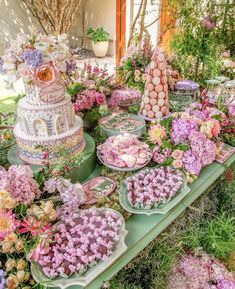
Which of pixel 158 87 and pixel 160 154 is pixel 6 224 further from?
pixel 158 87

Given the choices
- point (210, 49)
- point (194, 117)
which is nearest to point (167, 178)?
point (194, 117)

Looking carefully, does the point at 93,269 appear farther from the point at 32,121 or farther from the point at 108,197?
the point at 32,121

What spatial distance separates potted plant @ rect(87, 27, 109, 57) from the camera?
17.4 ft

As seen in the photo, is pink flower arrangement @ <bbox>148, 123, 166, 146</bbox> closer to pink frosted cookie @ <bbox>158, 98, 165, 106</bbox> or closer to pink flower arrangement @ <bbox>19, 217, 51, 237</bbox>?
pink frosted cookie @ <bbox>158, 98, 165, 106</bbox>

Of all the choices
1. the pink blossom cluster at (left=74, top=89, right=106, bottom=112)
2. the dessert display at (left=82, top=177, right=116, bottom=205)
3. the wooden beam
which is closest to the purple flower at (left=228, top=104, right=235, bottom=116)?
the pink blossom cluster at (left=74, top=89, right=106, bottom=112)

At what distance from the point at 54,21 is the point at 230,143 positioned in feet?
11.5

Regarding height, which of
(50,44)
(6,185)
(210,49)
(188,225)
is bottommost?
(188,225)

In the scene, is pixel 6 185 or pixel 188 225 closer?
pixel 6 185

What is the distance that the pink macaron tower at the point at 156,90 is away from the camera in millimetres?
1548

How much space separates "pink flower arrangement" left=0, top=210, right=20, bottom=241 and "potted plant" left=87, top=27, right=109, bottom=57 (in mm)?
4941

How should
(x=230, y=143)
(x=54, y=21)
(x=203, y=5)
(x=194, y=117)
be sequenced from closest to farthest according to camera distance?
(x=194, y=117), (x=230, y=143), (x=203, y=5), (x=54, y=21)

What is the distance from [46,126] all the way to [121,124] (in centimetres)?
51

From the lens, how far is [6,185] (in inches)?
34.6

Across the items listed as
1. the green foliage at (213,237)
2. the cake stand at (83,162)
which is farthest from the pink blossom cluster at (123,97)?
the green foliage at (213,237)
